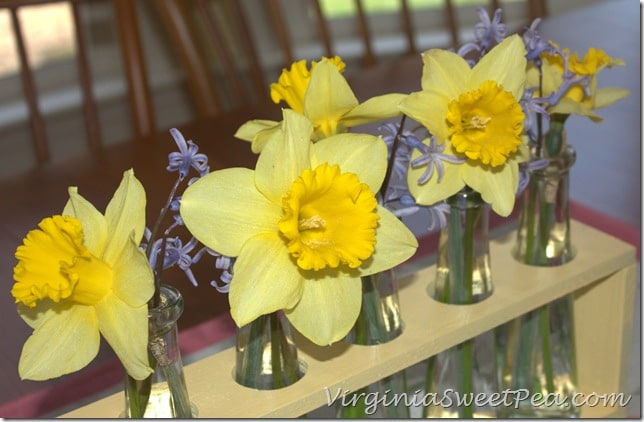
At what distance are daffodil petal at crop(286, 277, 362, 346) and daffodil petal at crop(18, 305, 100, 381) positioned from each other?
0.14 metres

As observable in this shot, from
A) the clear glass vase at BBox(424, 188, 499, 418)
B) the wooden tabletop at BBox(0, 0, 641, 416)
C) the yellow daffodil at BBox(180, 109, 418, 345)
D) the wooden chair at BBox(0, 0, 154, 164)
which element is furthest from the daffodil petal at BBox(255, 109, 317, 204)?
the wooden chair at BBox(0, 0, 154, 164)

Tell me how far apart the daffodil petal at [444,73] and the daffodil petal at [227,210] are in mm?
185

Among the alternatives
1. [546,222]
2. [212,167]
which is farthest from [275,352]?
[212,167]

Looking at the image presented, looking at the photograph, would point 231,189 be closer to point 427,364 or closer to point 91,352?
point 91,352

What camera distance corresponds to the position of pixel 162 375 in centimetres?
73

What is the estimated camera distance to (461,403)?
0.92 meters

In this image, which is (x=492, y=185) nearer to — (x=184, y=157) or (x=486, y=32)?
(x=486, y=32)

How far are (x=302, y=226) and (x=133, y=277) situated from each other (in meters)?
0.12

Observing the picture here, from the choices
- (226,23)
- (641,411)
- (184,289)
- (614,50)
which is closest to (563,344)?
(641,411)

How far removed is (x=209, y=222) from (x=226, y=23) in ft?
8.19

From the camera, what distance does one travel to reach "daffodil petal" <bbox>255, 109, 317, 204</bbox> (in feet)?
2.36

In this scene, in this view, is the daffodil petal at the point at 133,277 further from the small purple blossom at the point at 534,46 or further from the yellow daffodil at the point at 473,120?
the small purple blossom at the point at 534,46

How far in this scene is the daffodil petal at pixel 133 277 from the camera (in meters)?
0.67

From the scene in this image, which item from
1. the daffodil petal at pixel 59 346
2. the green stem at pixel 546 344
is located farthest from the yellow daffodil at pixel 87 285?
the green stem at pixel 546 344
